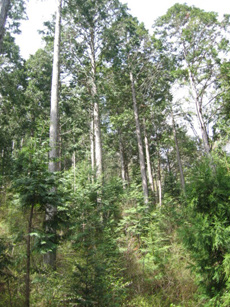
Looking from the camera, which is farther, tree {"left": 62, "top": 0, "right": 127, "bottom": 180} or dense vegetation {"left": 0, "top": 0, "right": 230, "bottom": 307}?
tree {"left": 62, "top": 0, "right": 127, "bottom": 180}

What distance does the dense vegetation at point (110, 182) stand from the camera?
398 centimetres

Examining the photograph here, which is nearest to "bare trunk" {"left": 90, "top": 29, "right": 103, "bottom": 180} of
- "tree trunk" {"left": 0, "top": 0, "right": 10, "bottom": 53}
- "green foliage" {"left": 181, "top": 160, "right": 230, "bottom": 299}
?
"green foliage" {"left": 181, "top": 160, "right": 230, "bottom": 299}

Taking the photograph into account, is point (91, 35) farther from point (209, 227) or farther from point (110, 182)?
point (209, 227)

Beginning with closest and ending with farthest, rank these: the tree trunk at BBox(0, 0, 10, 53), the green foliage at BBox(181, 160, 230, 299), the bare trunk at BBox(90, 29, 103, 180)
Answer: the green foliage at BBox(181, 160, 230, 299), the tree trunk at BBox(0, 0, 10, 53), the bare trunk at BBox(90, 29, 103, 180)

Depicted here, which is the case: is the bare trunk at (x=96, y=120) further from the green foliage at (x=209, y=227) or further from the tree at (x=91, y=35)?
the green foliage at (x=209, y=227)

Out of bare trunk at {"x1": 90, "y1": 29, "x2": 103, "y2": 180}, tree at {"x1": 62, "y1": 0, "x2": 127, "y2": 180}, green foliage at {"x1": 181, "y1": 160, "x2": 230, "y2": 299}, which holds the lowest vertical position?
green foliage at {"x1": 181, "y1": 160, "x2": 230, "y2": 299}

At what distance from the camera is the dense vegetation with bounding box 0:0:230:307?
398 cm

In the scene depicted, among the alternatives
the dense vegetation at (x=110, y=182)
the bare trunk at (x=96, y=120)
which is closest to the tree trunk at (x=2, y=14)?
the dense vegetation at (x=110, y=182)

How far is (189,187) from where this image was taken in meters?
4.68

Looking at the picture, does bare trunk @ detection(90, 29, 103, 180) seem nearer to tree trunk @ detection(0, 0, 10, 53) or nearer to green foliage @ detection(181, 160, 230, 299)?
green foliage @ detection(181, 160, 230, 299)

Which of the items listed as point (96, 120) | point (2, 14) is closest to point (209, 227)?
point (2, 14)

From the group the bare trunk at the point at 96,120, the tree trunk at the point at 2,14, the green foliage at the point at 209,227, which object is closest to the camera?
the green foliage at the point at 209,227

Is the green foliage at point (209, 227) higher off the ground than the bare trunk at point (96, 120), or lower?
lower

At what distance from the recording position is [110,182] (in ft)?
37.5
